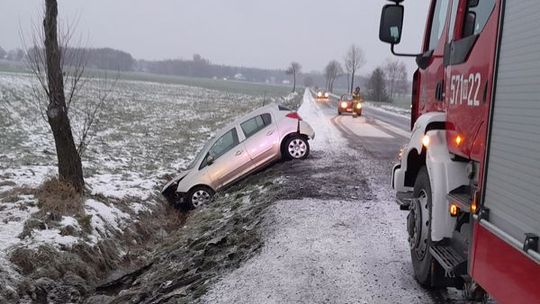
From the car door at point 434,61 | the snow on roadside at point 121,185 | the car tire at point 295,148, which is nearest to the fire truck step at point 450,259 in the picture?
the car door at point 434,61

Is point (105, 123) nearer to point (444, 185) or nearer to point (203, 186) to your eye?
point (203, 186)

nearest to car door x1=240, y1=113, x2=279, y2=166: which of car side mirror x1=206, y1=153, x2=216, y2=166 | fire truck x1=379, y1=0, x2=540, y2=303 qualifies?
car side mirror x1=206, y1=153, x2=216, y2=166

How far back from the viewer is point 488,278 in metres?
2.56

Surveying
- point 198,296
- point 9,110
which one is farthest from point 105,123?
point 198,296

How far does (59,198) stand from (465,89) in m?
6.75

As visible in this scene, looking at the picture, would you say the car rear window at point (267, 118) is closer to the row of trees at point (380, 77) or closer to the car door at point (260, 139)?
the car door at point (260, 139)

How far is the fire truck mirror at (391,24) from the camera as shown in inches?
186

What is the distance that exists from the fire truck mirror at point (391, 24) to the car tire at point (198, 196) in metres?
6.48

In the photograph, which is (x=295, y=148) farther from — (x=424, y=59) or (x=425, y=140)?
(x=425, y=140)

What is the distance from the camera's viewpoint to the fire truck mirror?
4723 millimetres

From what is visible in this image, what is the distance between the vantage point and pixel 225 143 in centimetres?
1082

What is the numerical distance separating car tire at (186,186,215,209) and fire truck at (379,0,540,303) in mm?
6036

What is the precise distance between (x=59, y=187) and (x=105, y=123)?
16.9 m

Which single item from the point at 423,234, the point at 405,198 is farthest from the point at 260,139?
the point at 423,234
